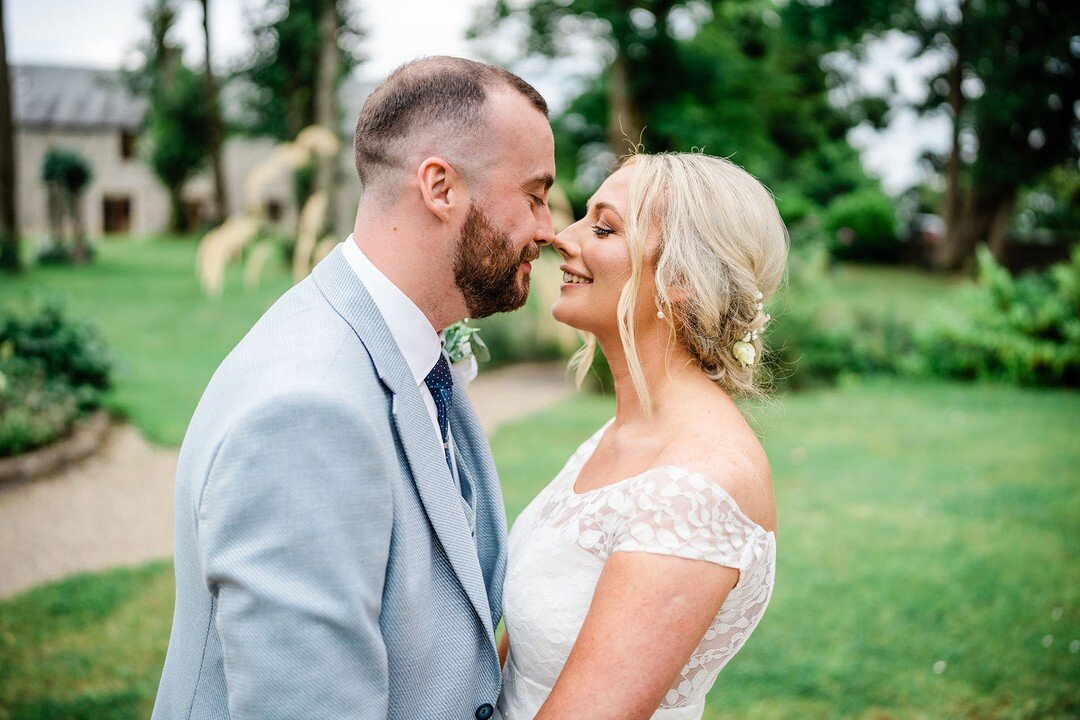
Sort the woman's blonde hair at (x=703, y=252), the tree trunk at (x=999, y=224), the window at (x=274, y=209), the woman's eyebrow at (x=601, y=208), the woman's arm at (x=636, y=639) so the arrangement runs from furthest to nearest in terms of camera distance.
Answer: the window at (x=274, y=209) < the tree trunk at (x=999, y=224) < the woman's eyebrow at (x=601, y=208) < the woman's blonde hair at (x=703, y=252) < the woman's arm at (x=636, y=639)

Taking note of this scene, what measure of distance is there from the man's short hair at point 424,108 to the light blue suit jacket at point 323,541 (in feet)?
0.89

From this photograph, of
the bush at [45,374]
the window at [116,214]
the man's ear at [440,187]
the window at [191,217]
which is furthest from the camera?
the window at [116,214]

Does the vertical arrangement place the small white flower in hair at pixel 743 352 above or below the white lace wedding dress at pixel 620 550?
above

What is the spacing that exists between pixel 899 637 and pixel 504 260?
416 centimetres

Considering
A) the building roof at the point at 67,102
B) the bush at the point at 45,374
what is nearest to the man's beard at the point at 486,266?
the bush at the point at 45,374

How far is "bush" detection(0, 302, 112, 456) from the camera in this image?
745 cm

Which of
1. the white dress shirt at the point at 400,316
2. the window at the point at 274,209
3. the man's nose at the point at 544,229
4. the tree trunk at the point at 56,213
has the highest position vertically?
the man's nose at the point at 544,229

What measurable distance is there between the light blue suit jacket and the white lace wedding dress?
27 centimetres

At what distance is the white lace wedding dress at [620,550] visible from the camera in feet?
6.07

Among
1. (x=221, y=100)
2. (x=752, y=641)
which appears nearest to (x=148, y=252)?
(x=221, y=100)

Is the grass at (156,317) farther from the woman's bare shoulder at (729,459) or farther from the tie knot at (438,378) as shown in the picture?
the woman's bare shoulder at (729,459)

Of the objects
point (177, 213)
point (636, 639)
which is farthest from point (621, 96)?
point (177, 213)

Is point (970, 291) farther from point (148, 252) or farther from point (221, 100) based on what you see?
point (221, 100)

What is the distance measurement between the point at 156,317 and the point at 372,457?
586 inches
